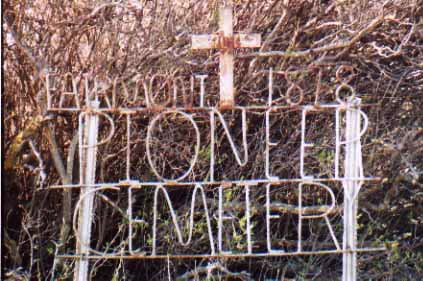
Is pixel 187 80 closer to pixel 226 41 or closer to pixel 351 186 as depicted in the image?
pixel 226 41

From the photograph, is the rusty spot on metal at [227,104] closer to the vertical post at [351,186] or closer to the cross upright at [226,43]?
the cross upright at [226,43]

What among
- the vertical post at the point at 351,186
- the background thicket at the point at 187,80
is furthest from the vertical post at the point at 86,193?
the vertical post at the point at 351,186

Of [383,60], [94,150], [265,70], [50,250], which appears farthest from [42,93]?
[383,60]

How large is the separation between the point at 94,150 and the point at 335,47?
4.68 feet

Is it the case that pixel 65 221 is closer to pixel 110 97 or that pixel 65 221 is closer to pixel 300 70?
pixel 110 97

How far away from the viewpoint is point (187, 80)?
150 inches

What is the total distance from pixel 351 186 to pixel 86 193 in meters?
1.31

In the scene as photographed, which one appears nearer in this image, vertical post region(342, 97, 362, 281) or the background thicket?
vertical post region(342, 97, 362, 281)

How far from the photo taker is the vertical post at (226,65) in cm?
331

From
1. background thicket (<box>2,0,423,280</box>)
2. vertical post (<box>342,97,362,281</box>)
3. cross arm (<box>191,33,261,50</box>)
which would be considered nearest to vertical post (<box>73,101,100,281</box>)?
background thicket (<box>2,0,423,280</box>)

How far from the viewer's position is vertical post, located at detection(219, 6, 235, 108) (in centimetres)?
331

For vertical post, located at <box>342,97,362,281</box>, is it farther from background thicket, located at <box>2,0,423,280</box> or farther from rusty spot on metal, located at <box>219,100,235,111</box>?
rusty spot on metal, located at <box>219,100,235,111</box>

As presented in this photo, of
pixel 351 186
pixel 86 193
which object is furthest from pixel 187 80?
pixel 351 186

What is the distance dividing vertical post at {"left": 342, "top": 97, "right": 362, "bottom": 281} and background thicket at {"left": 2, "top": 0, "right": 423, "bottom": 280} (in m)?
0.45
